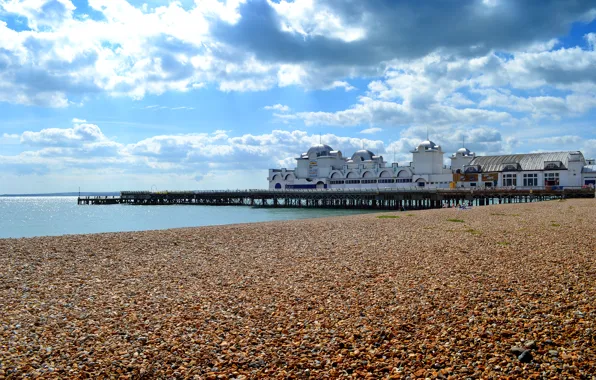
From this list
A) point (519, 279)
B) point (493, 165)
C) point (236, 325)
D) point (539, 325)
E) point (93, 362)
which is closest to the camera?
point (93, 362)

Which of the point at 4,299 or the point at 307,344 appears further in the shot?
the point at 4,299

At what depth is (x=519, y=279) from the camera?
7516 mm

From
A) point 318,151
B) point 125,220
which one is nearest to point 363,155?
point 318,151

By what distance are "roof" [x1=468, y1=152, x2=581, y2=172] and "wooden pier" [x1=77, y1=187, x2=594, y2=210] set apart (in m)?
4.85

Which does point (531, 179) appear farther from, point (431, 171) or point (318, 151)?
point (318, 151)

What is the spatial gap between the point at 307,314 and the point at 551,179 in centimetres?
6358

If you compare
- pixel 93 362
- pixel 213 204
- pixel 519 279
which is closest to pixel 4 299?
pixel 93 362

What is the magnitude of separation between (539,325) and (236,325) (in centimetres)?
358

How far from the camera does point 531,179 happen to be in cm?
6250

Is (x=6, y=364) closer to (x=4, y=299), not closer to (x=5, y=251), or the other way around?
(x=4, y=299)

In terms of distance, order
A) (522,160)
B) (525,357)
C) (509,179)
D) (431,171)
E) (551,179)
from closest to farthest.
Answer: (525,357)
(551,179)
(509,179)
(522,160)
(431,171)

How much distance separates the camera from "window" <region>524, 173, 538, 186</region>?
204 ft

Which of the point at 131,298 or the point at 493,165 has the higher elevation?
the point at 493,165

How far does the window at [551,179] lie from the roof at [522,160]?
165 cm
